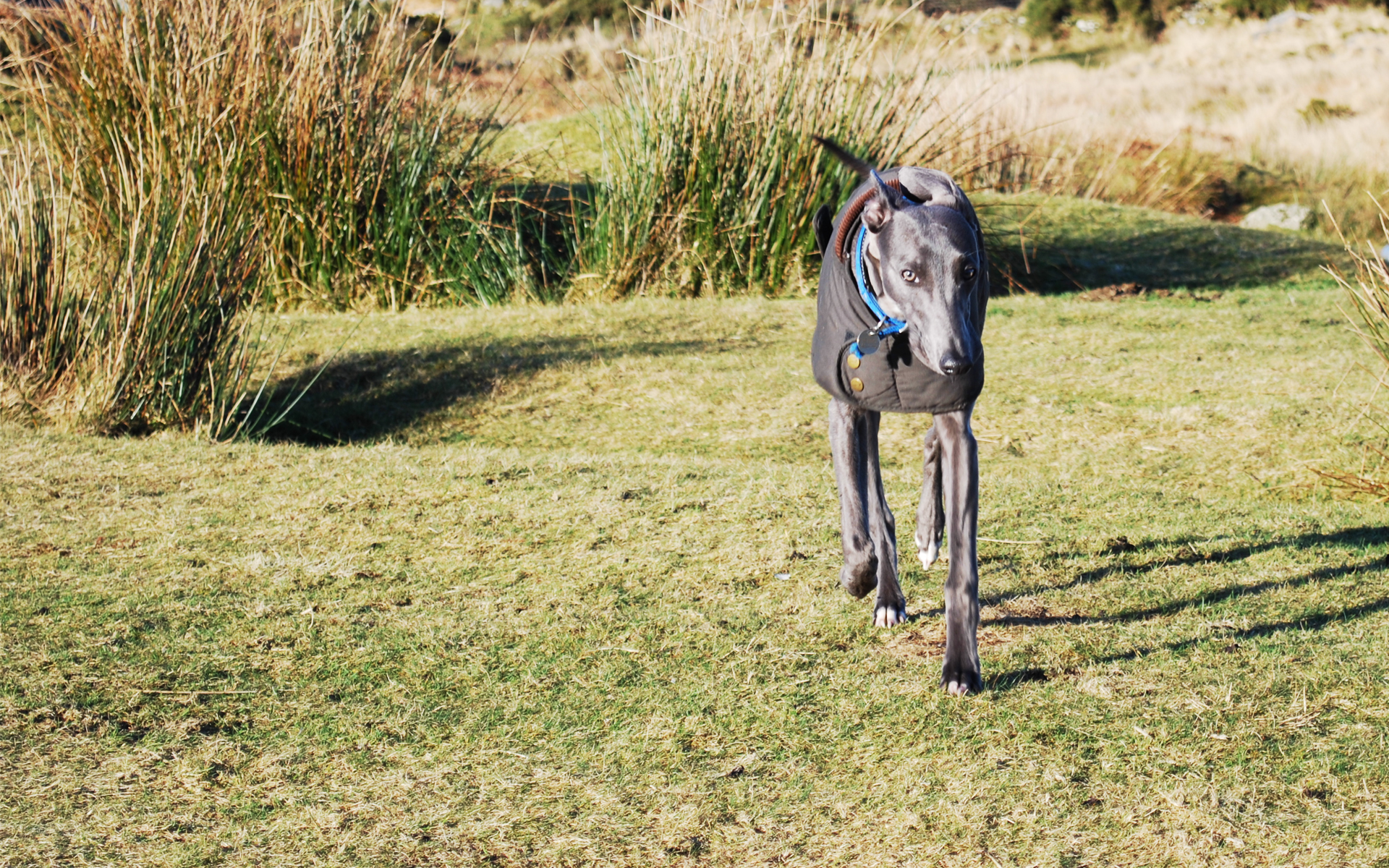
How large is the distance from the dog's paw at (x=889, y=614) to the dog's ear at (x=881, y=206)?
4.18 ft

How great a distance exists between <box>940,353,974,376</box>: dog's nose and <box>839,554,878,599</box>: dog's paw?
3.10ft

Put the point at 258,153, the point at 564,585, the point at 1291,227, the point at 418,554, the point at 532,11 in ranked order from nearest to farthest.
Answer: the point at 564,585
the point at 418,554
the point at 258,153
the point at 1291,227
the point at 532,11

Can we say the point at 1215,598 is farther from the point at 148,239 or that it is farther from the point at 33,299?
the point at 33,299

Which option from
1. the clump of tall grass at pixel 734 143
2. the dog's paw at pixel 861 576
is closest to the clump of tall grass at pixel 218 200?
the clump of tall grass at pixel 734 143

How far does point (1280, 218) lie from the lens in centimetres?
1409

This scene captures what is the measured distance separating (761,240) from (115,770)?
639 centimetres

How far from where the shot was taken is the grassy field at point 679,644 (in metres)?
2.88

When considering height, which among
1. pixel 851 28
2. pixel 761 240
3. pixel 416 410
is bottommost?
pixel 416 410

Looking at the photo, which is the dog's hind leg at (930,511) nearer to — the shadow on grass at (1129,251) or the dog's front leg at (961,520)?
the dog's front leg at (961,520)

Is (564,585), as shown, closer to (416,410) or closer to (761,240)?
(416,410)

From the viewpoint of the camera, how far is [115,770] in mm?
3096

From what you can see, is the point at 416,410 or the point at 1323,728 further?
the point at 416,410

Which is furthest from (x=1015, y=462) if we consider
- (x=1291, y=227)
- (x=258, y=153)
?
(x=1291, y=227)

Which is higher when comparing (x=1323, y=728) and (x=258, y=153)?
(x=258, y=153)
